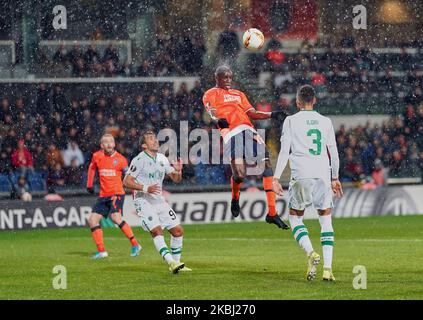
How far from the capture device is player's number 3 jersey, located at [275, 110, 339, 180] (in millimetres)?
13312

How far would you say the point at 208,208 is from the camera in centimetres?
2625

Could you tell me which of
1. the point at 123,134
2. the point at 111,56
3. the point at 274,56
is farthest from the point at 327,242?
the point at 274,56

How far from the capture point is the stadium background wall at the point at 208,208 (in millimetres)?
24891

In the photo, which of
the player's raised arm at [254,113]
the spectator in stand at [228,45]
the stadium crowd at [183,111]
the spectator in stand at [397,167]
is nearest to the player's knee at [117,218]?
the player's raised arm at [254,113]

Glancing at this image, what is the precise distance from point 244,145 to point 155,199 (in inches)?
87.3

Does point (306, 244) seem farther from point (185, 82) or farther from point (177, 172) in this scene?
point (185, 82)

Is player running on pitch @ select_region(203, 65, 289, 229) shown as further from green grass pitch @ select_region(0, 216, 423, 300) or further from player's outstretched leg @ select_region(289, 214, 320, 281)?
player's outstretched leg @ select_region(289, 214, 320, 281)

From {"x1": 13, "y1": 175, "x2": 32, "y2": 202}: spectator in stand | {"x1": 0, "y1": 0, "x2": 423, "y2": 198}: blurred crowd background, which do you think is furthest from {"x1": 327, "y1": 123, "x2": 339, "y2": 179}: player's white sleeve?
{"x1": 0, "y1": 0, "x2": 423, "y2": 198}: blurred crowd background

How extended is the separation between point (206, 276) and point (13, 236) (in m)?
10.0

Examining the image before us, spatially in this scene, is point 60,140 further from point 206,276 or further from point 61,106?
point 206,276
